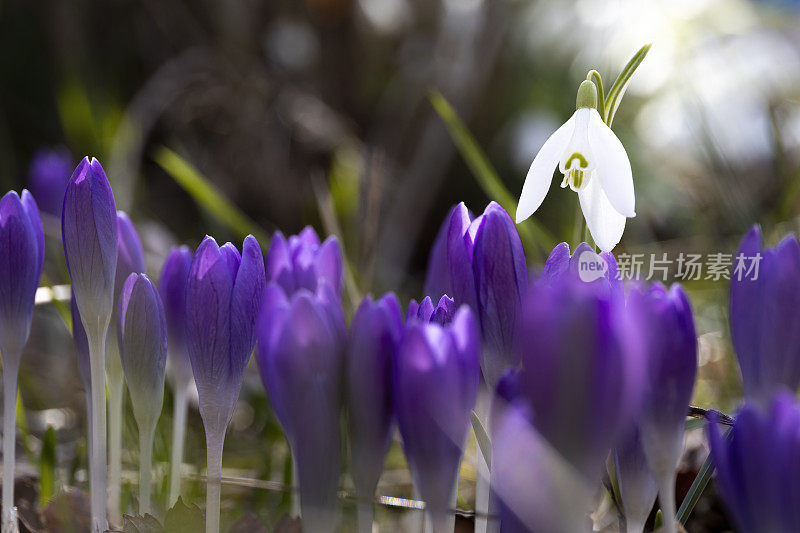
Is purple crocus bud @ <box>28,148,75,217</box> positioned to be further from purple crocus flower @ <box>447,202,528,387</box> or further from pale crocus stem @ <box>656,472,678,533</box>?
pale crocus stem @ <box>656,472,678,533</box>

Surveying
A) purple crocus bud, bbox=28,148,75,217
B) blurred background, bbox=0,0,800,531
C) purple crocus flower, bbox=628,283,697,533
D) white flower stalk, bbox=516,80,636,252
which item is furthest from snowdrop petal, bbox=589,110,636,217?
blurred background, bbox=0,0,800,531

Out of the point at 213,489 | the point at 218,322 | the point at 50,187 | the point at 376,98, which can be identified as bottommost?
the point at 213,489

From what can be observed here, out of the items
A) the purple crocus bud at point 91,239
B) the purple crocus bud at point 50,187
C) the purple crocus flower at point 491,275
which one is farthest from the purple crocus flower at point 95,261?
the purple crocus bud at point 50,187

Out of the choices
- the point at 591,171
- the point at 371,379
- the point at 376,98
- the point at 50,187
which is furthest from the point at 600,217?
the point at 376,98

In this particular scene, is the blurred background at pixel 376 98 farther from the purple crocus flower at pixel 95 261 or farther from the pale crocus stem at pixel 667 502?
the pale crocus stem at pixel 667 502

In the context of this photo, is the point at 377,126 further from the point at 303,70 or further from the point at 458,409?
the point at 458,409

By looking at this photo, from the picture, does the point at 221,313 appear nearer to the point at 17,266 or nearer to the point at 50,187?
the point at 17,266
